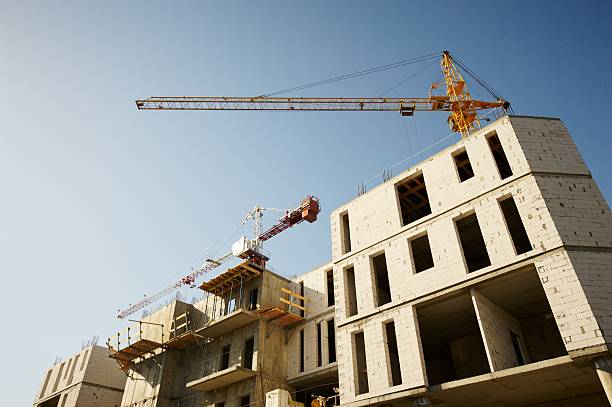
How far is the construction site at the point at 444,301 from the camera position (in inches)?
731

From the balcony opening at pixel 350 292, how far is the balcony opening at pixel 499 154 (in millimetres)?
10477

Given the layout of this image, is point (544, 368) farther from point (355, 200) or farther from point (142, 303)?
point (142, 303)

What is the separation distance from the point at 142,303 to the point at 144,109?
34987mm

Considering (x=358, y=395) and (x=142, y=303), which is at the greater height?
(x=142, y=303)

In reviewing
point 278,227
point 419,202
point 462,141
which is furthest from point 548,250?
point 278,227

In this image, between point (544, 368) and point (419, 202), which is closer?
point (544, 368)

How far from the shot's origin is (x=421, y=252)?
27234mm

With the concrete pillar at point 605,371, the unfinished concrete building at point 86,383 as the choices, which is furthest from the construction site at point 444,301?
the unfinished concrete building at point 86,383

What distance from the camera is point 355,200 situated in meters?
29.0

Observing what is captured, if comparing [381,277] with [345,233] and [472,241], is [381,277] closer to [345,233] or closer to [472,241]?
[345,233]

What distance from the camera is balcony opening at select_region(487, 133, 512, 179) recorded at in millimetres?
24109

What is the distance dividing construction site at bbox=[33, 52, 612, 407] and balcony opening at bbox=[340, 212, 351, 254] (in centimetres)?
10

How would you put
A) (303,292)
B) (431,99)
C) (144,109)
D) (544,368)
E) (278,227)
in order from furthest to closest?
(278,227), (144,109), (431,99), (303,292), (544,368)

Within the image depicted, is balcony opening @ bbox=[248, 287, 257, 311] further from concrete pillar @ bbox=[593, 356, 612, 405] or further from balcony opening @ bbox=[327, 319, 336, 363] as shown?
concrete pillar @ bbox=[593, 356, 612, 405]
